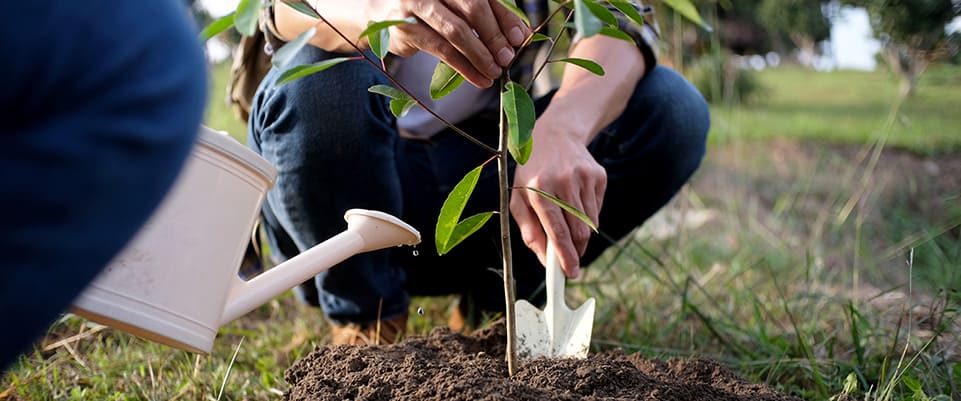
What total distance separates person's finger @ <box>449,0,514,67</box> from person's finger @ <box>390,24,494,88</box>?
3 centimetres

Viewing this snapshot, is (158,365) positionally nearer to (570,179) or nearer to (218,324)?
(218,324)

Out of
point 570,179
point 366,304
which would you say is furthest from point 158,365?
point 570,179

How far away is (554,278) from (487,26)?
1.40 ft

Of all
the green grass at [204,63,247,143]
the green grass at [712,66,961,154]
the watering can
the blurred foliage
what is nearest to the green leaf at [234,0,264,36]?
the watering can

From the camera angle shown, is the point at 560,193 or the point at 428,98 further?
the point at 428,98

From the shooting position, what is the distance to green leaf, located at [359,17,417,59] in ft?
2.58

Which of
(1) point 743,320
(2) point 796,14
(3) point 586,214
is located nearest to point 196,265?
(3) point 586,214

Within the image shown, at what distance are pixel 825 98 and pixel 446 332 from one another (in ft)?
26.6

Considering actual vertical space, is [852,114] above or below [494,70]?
below

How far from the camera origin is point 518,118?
0.86 meters

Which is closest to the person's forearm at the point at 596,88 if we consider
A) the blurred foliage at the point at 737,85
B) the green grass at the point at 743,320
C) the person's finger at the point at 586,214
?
the person's finger at the point at 586,214

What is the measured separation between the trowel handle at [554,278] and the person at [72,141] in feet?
2.45

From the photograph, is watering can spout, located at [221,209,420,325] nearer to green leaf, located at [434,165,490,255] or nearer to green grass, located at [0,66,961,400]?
green leaf, located at [434,165,490,255]

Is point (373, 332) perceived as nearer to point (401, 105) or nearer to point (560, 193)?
point (560, 193)
